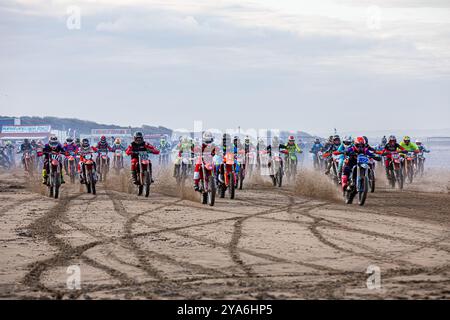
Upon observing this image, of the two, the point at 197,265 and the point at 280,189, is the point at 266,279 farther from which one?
the point at 280,189

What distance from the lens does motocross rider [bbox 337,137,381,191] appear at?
22.7 meters

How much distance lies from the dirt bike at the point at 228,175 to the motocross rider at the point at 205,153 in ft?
3.08

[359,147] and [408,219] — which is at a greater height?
[359,147]

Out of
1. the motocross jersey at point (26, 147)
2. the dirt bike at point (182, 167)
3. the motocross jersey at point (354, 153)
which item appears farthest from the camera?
the motocross jersey at point (26, 147)

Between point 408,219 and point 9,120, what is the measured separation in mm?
119485

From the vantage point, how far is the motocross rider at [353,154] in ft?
74.4

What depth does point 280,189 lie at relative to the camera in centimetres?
3016

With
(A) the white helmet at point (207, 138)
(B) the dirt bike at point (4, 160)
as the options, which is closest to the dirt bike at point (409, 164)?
(A) the white helmet at point (207, 138)

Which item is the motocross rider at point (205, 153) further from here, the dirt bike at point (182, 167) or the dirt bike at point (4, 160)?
the dirt bike at point (4, 160)

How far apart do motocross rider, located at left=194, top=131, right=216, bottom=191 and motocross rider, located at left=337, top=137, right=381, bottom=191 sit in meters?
3.20

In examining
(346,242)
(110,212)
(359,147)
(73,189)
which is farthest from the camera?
(73,189)

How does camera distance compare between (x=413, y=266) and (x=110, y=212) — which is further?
(x=110, y=212)
